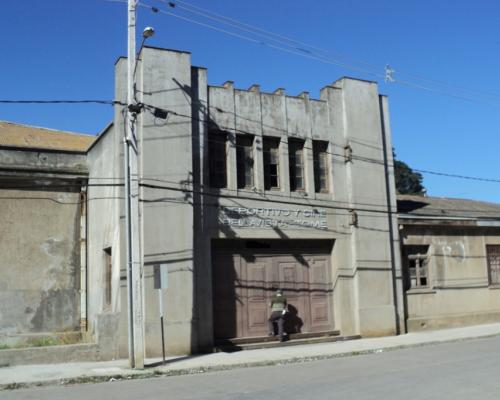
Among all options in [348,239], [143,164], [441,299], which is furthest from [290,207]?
[441,299]

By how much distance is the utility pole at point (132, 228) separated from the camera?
1426 centimetres

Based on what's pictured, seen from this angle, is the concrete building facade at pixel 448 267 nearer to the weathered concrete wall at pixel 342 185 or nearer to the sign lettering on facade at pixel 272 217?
the weathered concrete wall at pixel 342 185

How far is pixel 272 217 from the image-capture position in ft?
61.9

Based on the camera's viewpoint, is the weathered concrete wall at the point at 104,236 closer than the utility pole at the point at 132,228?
No

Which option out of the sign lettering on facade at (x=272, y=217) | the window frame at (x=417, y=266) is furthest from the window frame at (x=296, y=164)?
the window frame at (x=417, y=266)

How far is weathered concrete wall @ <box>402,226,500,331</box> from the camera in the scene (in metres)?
21.8

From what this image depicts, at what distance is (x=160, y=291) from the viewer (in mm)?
15266

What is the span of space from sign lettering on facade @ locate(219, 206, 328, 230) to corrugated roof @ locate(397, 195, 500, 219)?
491 cm

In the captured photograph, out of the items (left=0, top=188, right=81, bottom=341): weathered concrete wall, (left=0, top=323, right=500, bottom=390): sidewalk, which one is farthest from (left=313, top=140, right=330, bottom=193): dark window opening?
(left=0, top=188, right=81, bottom=341): weathered concrete wall

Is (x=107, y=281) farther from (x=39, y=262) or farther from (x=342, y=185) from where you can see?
(x=342, y=185)

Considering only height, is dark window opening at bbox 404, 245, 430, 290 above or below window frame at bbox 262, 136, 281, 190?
below

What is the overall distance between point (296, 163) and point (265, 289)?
4.31 metres

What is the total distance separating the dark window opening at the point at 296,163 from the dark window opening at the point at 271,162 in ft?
1.64

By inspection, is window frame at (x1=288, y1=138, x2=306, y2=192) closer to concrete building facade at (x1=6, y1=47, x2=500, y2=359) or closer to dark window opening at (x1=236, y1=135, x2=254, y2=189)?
concrete building facade at (x1=6, y1=47, x2=500, y2=359)
